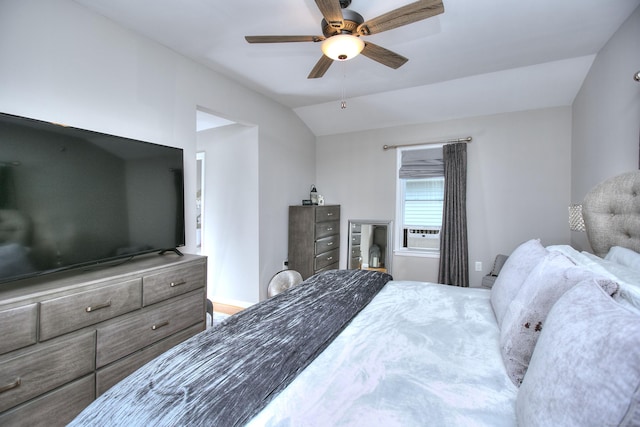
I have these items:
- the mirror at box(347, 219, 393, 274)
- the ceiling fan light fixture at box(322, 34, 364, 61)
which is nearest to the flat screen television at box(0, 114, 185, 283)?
the ceiling fan light fixture at box(322, 34, 364, 61)

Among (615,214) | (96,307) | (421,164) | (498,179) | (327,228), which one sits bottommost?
(96,307)

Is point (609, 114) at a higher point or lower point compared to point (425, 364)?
higher

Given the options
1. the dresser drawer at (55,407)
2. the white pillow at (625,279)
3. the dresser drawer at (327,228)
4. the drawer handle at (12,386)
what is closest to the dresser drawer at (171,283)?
the dresser drawer at (55,407)

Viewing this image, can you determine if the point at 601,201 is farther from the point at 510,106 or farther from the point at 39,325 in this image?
the point at 39,325

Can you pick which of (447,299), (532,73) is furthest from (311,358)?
(532,73)

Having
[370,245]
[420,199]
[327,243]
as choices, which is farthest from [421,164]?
[327,243]

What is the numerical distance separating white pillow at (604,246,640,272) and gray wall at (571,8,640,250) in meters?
0.71

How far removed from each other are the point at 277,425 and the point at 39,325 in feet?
4.59

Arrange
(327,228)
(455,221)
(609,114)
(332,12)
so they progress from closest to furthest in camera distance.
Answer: (332,12) < (609,114) < (455,221) < (327,228)

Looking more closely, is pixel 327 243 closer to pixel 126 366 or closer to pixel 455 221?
pixel 455 221

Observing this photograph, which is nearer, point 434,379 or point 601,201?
point 434,379

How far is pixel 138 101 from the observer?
222 centimetres

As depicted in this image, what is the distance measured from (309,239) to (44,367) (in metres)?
2.74

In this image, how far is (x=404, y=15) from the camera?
1.55 meters
